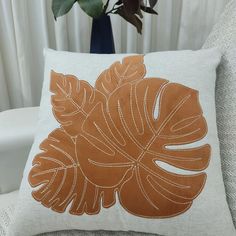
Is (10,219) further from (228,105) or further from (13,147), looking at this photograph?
(228,105)

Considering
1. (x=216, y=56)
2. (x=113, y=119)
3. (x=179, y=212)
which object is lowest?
(x=179, y=212)

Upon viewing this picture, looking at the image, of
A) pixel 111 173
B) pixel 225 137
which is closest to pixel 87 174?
pixel 111 173

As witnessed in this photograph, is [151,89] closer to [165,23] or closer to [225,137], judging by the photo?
[225,137]

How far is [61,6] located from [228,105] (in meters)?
0.57

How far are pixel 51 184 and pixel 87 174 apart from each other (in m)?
0.09

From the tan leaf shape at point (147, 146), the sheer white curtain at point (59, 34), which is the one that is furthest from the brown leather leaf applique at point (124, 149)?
the sheer white curtain at point (59, 34)

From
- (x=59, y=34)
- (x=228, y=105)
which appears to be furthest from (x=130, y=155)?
(x=59, y=34)

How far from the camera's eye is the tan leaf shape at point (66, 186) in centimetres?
78

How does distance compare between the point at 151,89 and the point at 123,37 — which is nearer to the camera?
the point at 151,89

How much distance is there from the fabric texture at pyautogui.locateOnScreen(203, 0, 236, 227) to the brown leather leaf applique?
76 mm

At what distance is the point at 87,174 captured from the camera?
78 cm

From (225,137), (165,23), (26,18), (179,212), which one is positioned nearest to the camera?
(179,212)

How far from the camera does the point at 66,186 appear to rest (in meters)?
0.78

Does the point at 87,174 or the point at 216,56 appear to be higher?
the point at 216,56
